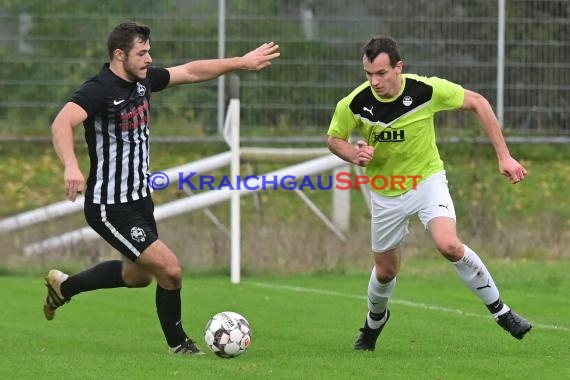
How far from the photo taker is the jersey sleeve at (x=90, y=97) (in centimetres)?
847

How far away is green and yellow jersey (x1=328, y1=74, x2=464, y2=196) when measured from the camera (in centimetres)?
908

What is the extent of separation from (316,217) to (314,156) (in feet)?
3.58

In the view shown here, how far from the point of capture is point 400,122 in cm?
907

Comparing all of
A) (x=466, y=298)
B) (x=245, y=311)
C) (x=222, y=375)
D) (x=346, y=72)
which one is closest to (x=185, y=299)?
(x=245, y=311)

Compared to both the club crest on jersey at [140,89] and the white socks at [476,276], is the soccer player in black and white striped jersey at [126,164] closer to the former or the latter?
the club crest on jersey at [140,89]

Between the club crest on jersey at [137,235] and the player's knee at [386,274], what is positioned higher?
the club crest on jersey at [137,235]

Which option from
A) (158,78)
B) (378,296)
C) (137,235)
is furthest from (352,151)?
(137,235)

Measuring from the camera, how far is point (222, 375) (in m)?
7.83

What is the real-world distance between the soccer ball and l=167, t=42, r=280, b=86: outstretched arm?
178 centimetres

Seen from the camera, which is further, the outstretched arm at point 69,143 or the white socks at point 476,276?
the white socks at point 476,276

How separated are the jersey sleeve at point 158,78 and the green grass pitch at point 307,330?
71.8 inches

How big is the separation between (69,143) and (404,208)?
2.33 meters

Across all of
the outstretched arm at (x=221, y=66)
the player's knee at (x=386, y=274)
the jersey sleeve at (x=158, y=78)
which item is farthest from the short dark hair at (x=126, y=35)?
the player's knee at (x=386, y=274)

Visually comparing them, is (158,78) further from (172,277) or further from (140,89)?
(172,277)
